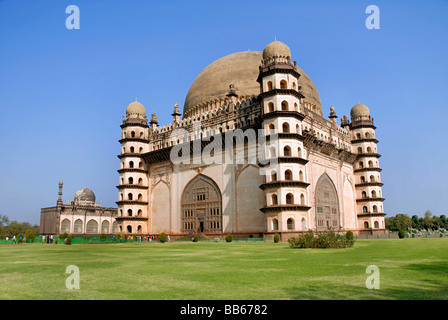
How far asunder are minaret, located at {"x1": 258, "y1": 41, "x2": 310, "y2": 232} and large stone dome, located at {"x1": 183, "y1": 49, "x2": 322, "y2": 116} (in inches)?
315

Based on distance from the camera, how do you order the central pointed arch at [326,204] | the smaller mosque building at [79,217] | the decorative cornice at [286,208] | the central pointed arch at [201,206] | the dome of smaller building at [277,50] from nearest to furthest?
1. the decorative cornice at [286,208]
2. the dome of smaller building at [277,50]
3. the central pointed arch at [326,204]
4. the central pointed arch at [201,206]
5. the smaller mosque building at [79,217]

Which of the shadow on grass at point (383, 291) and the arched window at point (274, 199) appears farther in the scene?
the arched window at point (274, 199)

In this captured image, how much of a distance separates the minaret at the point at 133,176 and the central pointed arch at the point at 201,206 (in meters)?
7.12

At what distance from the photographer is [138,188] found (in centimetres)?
4712

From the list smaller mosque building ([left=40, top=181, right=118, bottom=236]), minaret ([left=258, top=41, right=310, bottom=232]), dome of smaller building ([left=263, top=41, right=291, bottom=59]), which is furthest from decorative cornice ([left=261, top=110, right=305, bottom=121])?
smaller mosque building ([left=40, top=181, right=118, bottom=236])

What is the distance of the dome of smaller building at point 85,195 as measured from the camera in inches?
2813

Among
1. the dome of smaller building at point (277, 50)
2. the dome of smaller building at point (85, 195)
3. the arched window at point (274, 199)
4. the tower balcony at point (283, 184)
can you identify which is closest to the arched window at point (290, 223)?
the arched window at point (274, 199)

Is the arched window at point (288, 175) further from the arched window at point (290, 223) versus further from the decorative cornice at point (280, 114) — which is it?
the decorative cornice at point (280, 114)

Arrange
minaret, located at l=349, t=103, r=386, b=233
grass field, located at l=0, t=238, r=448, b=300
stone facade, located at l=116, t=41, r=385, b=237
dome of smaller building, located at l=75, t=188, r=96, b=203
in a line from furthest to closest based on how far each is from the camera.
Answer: dome of smaller building, located at l=75, t=188, r=96, b=203 < minaret, located at l=349, t=103, r=386, b=233 < stone facade, located at l=116, t=41, r=385, b=237 < grass field, located at l=0, t=238, r=448, b=300

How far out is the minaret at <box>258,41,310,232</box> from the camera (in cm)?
3200

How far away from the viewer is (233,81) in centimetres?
4466

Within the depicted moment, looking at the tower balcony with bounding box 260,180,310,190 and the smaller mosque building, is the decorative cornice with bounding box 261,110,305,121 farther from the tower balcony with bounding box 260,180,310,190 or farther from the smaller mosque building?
the smaller mosque building
